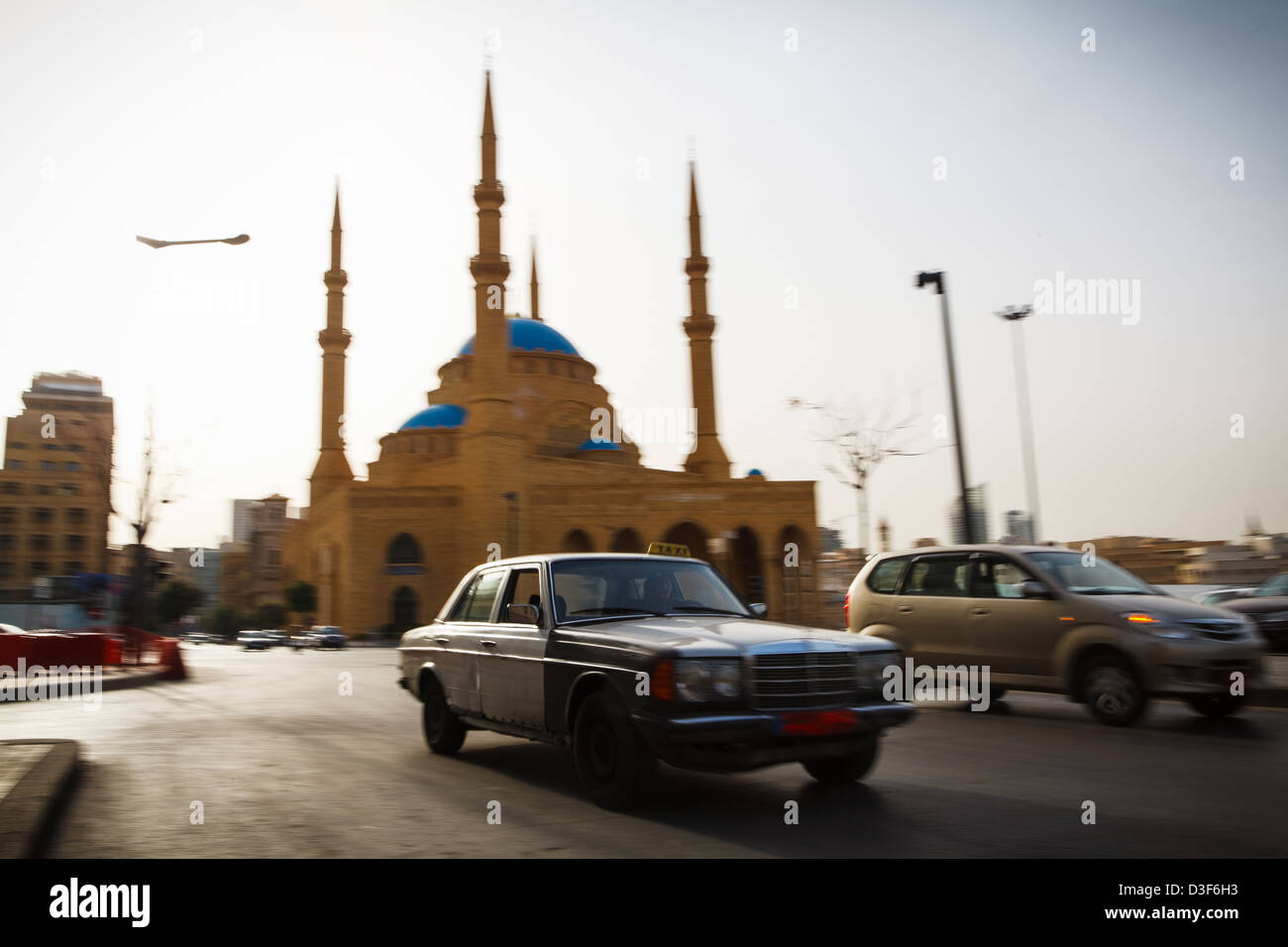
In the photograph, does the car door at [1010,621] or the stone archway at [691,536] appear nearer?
the car door at [1010,621]

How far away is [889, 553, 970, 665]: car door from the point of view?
10.0 meters

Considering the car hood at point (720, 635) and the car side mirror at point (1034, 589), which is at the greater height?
the car side mirror at point (1034, 589)

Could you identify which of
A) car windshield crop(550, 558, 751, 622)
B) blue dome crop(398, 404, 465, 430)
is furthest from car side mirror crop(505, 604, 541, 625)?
blue dome crop(398, 404, 465, 430)

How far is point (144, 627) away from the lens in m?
24.1

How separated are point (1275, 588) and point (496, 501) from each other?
3850 cm

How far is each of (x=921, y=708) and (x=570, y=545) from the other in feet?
147

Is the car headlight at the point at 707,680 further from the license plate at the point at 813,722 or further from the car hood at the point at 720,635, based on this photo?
the license plate at the point at 813,722

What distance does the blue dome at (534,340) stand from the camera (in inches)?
2721

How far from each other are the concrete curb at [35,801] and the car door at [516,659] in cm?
275

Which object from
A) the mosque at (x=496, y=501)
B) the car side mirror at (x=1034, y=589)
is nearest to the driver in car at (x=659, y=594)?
the car side mirror at (x=1034, y=589)

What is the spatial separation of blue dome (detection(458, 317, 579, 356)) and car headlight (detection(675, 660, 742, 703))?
64.0 m

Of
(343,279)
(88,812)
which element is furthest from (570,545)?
(88,812)
